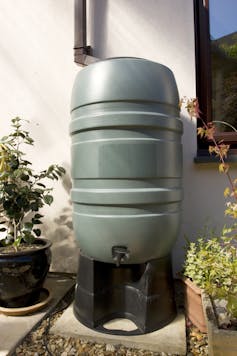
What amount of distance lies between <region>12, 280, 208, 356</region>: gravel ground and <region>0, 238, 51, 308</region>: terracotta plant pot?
0.18m

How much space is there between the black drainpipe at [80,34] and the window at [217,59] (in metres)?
0.69

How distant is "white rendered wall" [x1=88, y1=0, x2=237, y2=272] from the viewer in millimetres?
1525

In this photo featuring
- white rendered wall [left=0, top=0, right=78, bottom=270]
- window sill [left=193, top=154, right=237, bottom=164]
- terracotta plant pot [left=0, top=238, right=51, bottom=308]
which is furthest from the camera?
white rendered wall [left=0, top=0, right=78, bottom=270]

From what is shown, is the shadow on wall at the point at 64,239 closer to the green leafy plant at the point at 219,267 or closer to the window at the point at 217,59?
the green leafy plant at the point at 219,267

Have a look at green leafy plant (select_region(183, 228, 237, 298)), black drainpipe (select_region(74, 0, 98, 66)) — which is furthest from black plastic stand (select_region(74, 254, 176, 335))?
black drainpipe (select_region(74, 0, 98, 66))

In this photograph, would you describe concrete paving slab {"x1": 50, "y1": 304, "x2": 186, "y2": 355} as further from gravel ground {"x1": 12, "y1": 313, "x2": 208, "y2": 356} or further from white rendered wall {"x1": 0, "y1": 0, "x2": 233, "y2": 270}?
white rendered wall {"x1": 0, "y1": 0, "x2": 233, "y2": 270}

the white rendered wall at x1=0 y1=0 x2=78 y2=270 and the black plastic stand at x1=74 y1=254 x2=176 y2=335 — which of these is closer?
the black plastic stand at x1=74 y1=254 x2=176 y2=335

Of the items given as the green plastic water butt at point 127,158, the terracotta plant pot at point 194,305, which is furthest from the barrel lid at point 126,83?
the terracotta plant pot at point 194,305

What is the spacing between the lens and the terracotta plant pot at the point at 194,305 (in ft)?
3.64

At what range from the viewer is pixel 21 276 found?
1211mm

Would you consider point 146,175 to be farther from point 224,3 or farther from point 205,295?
point 224,3

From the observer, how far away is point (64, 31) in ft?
5.49

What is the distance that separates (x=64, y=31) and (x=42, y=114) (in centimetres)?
55

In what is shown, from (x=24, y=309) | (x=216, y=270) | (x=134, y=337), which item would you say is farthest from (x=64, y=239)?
(x=216, y=270)
